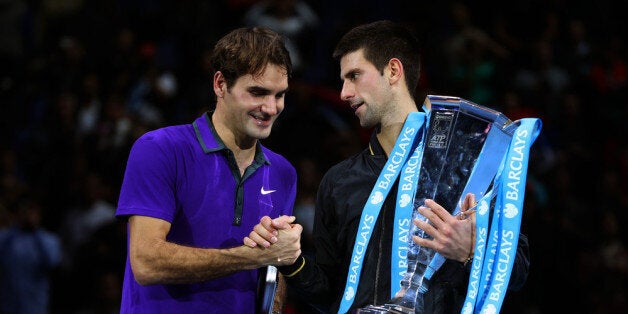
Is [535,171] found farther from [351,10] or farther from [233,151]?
[233,151]

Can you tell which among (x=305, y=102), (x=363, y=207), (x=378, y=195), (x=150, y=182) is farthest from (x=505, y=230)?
(x=305, y=102)

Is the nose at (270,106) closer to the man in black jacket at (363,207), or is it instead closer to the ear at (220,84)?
the ear at (220,84)

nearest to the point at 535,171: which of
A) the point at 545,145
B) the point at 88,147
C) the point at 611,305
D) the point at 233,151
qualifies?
the point at 545,145

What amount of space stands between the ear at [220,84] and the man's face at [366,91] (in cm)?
51

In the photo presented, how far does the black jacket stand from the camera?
3807 millimetres

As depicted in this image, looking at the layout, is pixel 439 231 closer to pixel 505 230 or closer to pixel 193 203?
pixel 505 230

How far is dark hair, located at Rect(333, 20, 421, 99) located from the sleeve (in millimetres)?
986

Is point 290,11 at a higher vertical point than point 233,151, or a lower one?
higher

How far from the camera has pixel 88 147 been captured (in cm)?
896

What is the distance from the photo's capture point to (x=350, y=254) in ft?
13.3

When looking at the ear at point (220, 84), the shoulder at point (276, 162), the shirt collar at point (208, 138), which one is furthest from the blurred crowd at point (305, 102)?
the ear at point (220, 84)

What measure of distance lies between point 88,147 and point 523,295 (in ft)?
13.7

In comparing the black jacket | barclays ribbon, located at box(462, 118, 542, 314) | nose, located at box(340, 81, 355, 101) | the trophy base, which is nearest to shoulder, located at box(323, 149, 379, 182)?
the black jacket

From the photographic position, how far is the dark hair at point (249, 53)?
13.3 feet
